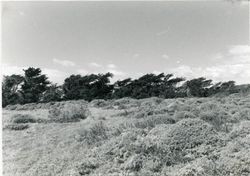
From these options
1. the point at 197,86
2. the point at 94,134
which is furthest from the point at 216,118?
the point at 197,86

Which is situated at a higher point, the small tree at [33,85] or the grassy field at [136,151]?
the small tree at [33,85]

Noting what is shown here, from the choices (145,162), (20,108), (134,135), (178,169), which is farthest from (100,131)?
(20,108)

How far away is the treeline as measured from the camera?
97.0 feet

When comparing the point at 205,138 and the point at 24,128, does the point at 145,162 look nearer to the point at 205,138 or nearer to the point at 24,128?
the point at 205,138

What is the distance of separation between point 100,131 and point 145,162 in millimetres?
3374

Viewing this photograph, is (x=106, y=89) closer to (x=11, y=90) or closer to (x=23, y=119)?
(x=11, y=90)

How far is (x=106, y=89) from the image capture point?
3331cm

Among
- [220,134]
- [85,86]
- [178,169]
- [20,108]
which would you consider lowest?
[178,169]

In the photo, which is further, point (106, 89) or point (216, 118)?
point (106, 89)

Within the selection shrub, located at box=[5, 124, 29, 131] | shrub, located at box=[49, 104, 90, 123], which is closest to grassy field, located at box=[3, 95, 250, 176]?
shrub, located at box=[5, 124, 29, 131]

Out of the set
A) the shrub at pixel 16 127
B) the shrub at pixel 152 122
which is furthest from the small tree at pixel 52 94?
the shrub at pixel 152 122

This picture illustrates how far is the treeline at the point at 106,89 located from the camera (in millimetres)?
29562

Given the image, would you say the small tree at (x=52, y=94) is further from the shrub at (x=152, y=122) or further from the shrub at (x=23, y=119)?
the shrub at (x=152, y=122)

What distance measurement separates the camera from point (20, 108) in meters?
24.5
